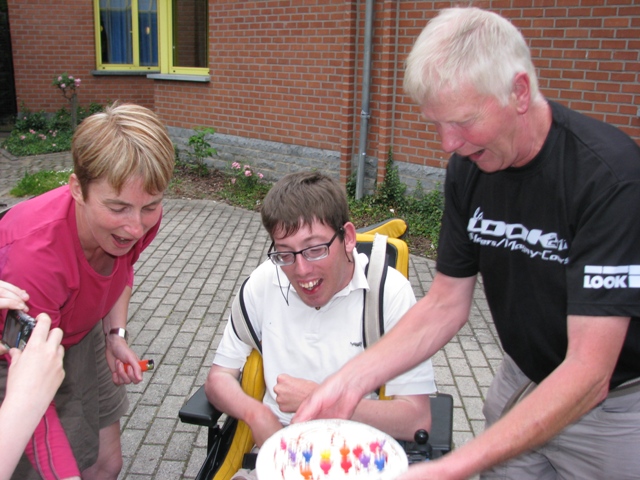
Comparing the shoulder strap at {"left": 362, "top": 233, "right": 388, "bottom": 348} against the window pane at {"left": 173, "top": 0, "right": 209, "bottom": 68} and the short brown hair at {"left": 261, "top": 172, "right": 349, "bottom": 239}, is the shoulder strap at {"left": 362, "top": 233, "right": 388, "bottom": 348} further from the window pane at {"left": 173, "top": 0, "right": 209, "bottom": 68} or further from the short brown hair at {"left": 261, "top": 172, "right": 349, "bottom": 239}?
the window pane at {"left": 173, "top": 0, "right": 209, "bottom": 68}

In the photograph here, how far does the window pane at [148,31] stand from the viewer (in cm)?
1294

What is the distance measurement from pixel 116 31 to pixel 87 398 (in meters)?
12.2

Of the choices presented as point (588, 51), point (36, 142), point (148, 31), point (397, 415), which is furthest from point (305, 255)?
point (148, 31)

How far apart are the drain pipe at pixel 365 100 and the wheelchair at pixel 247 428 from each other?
4683 mm

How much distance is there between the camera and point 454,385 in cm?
405

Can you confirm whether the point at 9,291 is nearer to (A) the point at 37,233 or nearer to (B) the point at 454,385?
(A) the point at 37,233

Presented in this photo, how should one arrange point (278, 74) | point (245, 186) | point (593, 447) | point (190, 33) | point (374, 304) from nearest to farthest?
point (593, 447), point (374, 304), point (278, 74), point (245, 186), point (190, 33)

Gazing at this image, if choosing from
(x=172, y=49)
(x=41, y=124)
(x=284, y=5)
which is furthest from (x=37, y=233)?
(x=41, y=124)

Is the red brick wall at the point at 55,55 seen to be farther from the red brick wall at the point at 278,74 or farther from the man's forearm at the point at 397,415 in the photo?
the man's forearm at the point at 397,415

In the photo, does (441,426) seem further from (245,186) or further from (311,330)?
(245,186)

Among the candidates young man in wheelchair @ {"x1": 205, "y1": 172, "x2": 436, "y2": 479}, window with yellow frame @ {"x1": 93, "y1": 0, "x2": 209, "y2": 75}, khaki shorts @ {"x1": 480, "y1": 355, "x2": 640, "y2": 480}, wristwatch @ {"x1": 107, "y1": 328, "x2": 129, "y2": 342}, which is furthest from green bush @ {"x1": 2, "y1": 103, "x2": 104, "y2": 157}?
khaki shorts @ {"x1": 480, "y1": 355, "x2": 640, "y2": 480}

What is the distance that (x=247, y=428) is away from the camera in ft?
7.87

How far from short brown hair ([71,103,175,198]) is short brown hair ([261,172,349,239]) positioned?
16.0 inches

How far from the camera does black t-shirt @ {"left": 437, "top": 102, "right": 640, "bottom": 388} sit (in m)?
1.54
